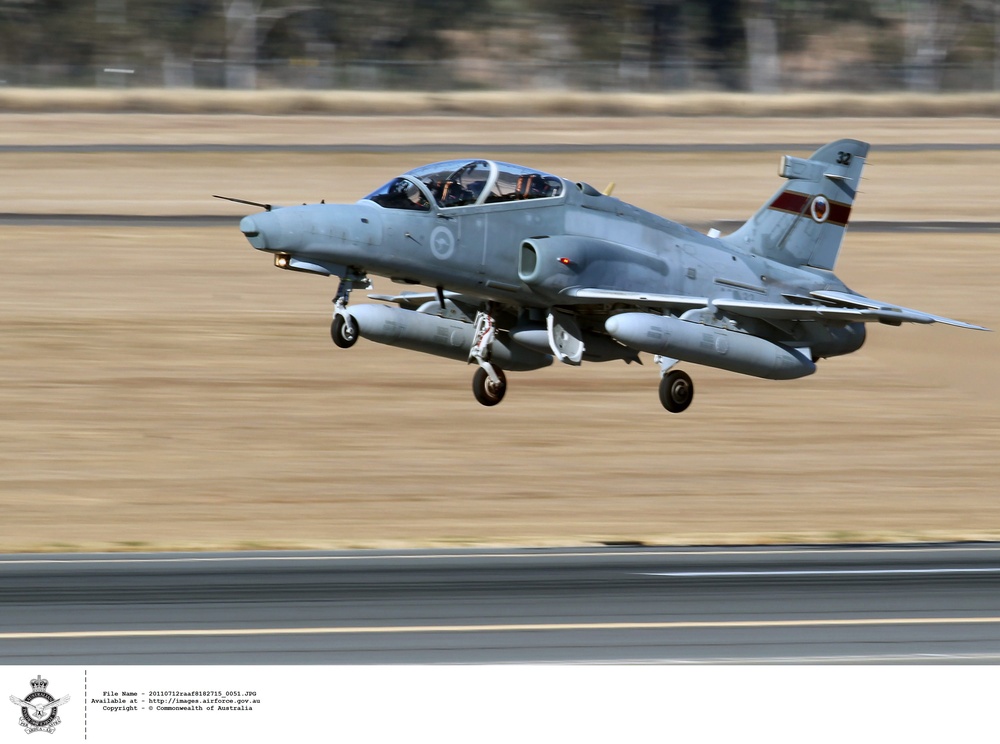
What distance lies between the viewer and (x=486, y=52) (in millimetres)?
91375

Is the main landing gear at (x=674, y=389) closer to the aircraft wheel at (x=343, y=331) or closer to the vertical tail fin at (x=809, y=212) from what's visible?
the vertical tail fin at (x=809, y=212)

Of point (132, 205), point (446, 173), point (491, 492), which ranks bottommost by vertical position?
point (491, 492)

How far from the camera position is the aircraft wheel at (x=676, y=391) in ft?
75.2

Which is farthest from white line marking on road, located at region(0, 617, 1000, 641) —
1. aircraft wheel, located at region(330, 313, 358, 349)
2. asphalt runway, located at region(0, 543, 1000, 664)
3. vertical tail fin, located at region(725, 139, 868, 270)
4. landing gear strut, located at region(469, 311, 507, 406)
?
vertical tail fin, located at region(725, 139, 868, 270)

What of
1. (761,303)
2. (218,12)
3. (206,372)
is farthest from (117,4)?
(761,303)

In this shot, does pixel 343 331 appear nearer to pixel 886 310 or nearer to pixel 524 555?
pixel 524 555

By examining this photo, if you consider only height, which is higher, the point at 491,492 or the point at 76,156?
the point at 76,156

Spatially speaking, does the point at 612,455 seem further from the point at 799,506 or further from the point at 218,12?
the point at 218,12

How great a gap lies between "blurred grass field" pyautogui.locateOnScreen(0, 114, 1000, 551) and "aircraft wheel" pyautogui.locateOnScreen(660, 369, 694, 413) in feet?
11.7

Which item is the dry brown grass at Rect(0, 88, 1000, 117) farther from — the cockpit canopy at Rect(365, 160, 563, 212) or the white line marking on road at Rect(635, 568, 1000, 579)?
the white line marking on road at Rect(635, 568, 1000, 579)

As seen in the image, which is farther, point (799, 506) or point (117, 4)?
point (117, 4)

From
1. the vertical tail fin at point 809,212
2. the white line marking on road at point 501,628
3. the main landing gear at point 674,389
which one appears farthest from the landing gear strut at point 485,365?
the vertical tail fin at point 809,212

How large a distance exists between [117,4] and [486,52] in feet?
72.3

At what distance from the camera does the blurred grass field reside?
27.3 metres
